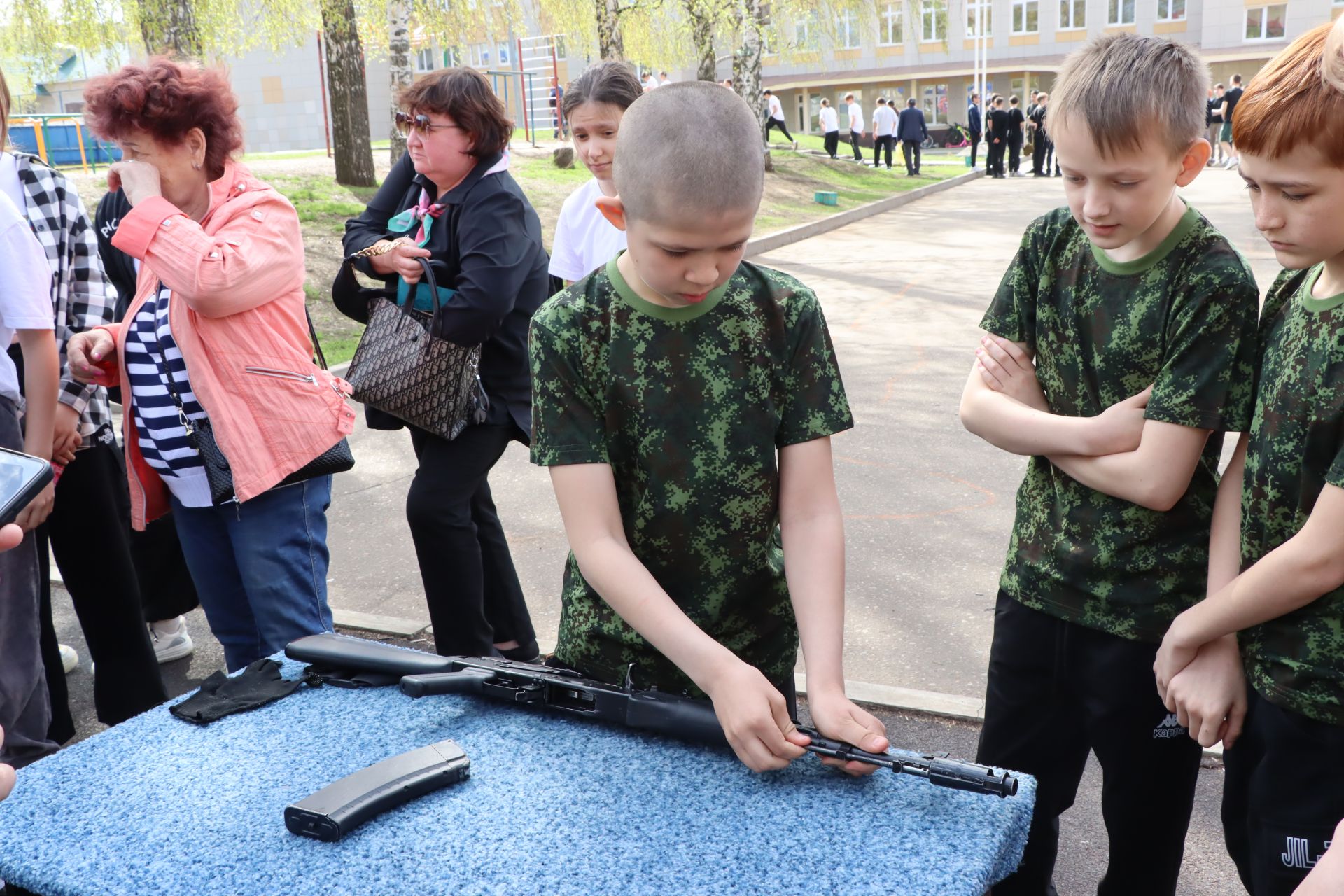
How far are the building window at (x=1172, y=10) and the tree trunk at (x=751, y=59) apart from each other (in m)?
33.1

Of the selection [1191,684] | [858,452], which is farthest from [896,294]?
[1191,684]

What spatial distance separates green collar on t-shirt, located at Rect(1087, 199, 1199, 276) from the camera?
1.85 metres

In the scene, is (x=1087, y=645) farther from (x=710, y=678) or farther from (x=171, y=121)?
(x=171, y=121)

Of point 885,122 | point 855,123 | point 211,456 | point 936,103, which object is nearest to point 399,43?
point 211,456

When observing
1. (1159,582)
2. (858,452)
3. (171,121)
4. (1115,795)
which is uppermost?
(171,121)

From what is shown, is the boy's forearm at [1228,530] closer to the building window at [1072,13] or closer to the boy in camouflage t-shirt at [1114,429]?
the boy in camouflage t-shirt at [1114,429]

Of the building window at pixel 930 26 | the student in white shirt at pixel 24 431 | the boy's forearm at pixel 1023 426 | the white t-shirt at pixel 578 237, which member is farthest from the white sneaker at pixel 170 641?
the building window at pixel 930 26

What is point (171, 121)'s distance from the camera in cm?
287

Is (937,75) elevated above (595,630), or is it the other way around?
(937,75)

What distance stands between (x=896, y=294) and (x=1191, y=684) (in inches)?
400

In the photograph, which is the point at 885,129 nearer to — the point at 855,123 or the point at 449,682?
the point at 855,123

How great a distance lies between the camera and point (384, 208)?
3836 mm

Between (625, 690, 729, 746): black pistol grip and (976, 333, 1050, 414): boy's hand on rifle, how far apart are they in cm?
89

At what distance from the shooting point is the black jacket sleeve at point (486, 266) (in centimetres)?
339
